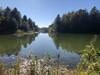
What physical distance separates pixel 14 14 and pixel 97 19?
33.2m

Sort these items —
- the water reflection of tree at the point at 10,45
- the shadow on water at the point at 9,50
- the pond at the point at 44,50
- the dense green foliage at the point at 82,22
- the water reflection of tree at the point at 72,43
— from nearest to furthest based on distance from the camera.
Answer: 1. the shadow on water at the point at 9,50
2. the pond at the point at 44,50
3. the water reflection of tree at the point at 10,45
4. the water reflection of tree at the point at 72,43
5. the dense green foliage at the point at 82,22

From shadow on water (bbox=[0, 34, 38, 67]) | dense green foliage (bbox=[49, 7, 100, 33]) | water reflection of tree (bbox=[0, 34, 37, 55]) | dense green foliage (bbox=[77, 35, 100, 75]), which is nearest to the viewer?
dense green foliage (bbox=[77, 35, 100, 75])

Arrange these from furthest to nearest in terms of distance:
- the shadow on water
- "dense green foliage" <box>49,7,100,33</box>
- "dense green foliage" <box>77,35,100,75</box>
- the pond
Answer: "dense green foliage" <box>49,7,100,33</box>
the pond
the shadow on water
"dense green foliage" <box>77,35,100,75</box>

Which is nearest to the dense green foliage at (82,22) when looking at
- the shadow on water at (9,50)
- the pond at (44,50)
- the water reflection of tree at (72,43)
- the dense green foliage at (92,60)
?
the water reflection of tree at (72,43)

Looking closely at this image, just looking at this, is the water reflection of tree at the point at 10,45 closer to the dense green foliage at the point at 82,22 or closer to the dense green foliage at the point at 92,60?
the dense green foliage at the point at 92,60

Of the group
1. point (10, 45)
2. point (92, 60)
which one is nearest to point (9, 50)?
point (10, 45)

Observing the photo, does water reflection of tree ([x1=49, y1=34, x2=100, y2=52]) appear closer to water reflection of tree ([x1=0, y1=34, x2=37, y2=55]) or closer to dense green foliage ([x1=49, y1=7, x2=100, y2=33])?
water reflection of tree ([x1=0, y1=34, x2=37, y2=55])

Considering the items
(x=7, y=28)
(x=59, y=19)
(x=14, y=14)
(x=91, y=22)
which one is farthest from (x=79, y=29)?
(x=7, y=28)

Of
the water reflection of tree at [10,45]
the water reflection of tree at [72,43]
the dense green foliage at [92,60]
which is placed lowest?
the water reflection of tree at [72,43]

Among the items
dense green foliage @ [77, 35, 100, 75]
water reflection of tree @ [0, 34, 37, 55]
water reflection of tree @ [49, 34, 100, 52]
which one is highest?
dense green foliage @ [77, 35, 100, 75]

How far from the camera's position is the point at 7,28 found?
61.1 m

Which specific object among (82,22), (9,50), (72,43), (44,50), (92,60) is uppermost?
(82,22)

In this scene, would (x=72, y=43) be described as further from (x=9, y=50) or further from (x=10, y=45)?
(x=9, y=50)

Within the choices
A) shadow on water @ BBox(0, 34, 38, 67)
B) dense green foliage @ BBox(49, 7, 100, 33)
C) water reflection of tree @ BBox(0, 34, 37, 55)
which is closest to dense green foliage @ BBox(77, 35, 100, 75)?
shadow on water @ BBox(0, 34, 38, 67)
